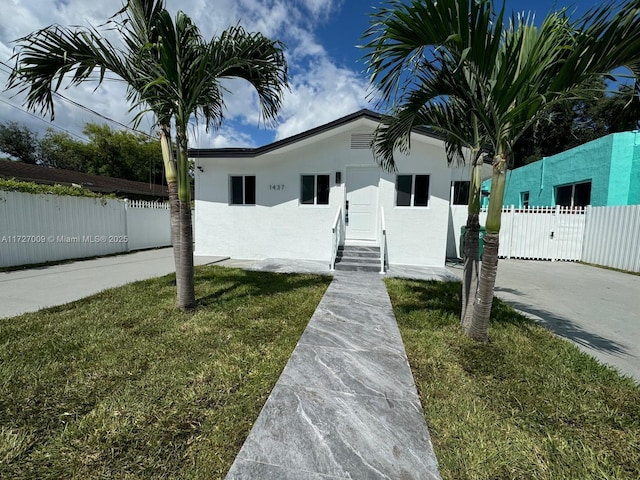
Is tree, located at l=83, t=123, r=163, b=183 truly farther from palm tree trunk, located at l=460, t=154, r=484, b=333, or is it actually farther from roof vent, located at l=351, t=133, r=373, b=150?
palm tree trunk, located at l=460, t=154, r=484, b=333

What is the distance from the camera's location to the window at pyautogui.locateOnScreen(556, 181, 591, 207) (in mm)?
11772

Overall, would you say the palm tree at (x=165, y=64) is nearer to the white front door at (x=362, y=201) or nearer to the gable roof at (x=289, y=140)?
the gable roof at (x=289, y=140)

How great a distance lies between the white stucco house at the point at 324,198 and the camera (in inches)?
319

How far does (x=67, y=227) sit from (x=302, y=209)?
24.4 feet

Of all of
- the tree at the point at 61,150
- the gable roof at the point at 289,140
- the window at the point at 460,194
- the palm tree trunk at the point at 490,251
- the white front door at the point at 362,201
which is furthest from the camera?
the tree at the point at 61,150

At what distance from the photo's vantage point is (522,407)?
2279mm

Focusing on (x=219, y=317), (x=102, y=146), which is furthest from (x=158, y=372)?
(x=102, y=146)

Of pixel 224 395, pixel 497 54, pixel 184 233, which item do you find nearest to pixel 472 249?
pixel 497 54

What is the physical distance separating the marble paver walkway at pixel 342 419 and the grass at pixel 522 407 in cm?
19

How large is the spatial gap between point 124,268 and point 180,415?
7039 mm

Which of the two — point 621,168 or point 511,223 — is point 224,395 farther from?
point 621,168

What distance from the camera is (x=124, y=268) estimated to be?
7562mm

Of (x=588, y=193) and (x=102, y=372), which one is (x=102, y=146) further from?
(x=588, y=193)

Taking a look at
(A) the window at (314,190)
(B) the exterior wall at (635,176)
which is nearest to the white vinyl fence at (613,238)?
(B) the exterior wall at (635,176)
